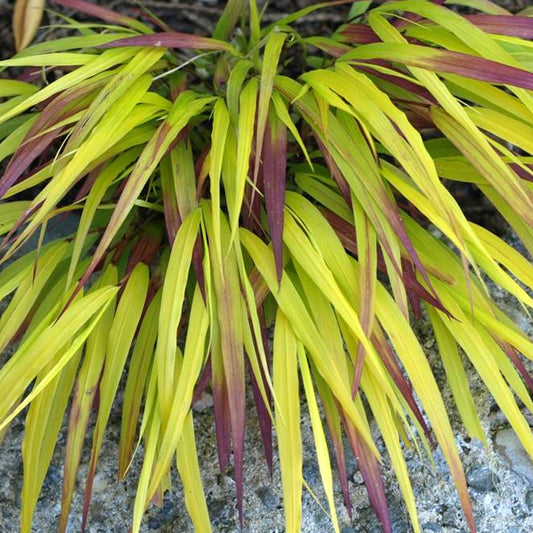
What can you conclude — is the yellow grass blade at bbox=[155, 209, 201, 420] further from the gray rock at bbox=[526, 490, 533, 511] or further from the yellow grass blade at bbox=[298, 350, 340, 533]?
the gray rock at bbox=[526, 490, 533, 511]

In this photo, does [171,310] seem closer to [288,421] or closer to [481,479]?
[288,421]

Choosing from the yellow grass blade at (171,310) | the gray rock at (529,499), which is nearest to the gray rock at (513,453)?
the gray rock at (529,499)

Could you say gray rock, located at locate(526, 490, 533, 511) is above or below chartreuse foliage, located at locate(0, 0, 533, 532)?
below

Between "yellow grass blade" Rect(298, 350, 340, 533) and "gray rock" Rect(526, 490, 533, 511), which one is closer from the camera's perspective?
"yellow grass blade" Rect(298, 350, 340, 533)

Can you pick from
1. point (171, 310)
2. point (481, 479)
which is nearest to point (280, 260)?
point (171, 310)

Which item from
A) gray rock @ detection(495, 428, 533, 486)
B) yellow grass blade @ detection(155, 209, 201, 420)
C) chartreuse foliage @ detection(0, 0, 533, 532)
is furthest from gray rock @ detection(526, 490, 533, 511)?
yellow grass blade @ detection(155, 209, 201, 420)

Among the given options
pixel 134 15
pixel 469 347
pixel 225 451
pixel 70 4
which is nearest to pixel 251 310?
pixel 225 451

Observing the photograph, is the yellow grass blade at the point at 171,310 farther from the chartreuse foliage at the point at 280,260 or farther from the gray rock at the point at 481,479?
the gray rock at the point at 481,479

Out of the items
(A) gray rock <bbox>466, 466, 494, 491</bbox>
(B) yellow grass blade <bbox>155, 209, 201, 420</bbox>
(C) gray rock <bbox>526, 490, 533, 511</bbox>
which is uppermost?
(B) yellow grass blade <bbox>155, 209, 201, 420</bbox>
